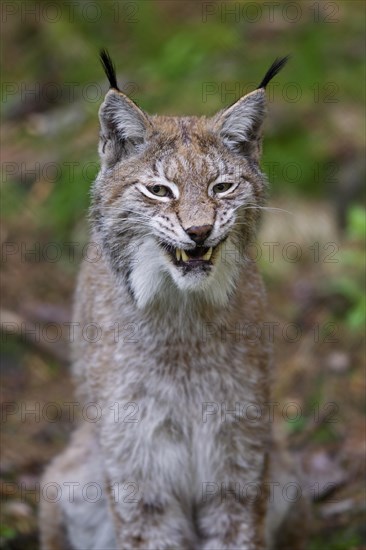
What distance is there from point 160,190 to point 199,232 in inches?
17.6

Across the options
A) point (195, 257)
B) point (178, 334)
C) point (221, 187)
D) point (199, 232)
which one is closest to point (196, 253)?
point (195, 257)

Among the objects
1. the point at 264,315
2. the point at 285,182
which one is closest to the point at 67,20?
the point at 285,182

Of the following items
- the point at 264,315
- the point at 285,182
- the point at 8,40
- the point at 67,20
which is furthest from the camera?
the point at 8,40

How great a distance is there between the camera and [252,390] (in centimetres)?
580

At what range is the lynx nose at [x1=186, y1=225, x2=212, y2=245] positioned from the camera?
4.86m

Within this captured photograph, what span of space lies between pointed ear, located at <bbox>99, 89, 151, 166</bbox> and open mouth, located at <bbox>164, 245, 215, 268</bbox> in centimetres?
71

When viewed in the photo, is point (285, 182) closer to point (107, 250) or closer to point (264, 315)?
point (264, 315)

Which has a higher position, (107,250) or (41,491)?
(107,250)

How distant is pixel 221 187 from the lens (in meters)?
5.26

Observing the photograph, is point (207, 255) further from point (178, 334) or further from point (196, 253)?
point (178, 334)

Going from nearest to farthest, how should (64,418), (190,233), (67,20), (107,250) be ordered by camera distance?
(190,233) < (107,250) < (64,418) < (67,20)

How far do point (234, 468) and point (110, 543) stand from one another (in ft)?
3.78

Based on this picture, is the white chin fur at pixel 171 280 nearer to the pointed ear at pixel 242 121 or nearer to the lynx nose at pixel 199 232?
the lynx nose at pixel 199 232

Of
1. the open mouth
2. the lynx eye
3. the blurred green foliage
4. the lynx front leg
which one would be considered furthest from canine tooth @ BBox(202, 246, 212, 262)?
the blurred green foliage
